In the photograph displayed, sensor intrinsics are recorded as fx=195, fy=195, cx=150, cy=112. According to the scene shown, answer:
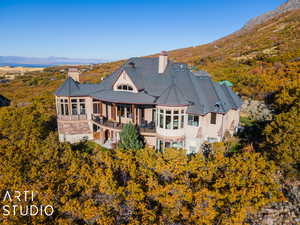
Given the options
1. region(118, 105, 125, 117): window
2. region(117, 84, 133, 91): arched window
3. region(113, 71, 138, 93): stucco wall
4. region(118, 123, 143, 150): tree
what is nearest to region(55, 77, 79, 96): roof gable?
region(113, 71, 138, 93): stucco wall

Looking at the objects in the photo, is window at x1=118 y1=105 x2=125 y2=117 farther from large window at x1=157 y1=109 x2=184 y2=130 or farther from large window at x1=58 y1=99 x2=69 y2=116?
large window at x1=58 y1=99 x2=69 y2=116

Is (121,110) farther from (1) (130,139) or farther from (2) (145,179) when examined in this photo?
(2) (145,179)

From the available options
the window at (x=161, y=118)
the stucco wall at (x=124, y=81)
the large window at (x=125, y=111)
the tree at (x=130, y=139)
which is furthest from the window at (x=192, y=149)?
the stucco wall at (x=124, y=81)

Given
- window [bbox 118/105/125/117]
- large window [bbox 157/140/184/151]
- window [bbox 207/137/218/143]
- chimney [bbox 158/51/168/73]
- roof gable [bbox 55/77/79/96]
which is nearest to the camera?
large window [bbox 157/140/184/151]

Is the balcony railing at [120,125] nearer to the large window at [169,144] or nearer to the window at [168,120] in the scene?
the large window at [169,144]

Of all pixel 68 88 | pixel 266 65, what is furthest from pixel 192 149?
pixel 266 65

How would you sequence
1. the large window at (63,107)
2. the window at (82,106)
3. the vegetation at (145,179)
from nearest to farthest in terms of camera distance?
the vegetation at (145,179) → the large window at (63,107) → the window at (82,106)

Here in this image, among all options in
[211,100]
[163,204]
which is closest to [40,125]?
[163,204]
